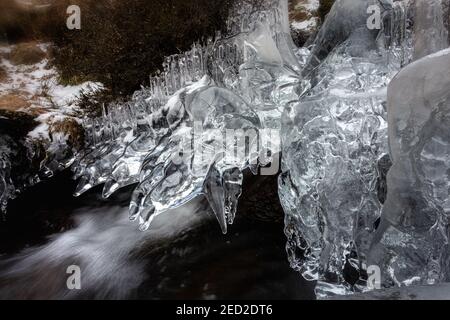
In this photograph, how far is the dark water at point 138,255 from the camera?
10.00 feet

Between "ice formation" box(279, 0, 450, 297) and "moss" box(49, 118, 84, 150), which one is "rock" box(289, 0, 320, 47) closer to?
"ice formation" box(279, 0, 450, 297)

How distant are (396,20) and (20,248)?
19.4 feet

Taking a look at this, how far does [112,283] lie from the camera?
3428 mm

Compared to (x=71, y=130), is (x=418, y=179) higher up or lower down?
lower down

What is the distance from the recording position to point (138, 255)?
371 cm

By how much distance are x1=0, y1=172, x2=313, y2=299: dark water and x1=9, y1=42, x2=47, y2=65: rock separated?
135 inches

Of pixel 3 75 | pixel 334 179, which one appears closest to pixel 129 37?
pixel 3 75

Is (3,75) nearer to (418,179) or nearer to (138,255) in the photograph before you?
(138,255)

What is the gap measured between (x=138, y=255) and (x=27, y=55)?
5224 mm

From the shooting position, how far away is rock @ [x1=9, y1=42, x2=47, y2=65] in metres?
7.06
